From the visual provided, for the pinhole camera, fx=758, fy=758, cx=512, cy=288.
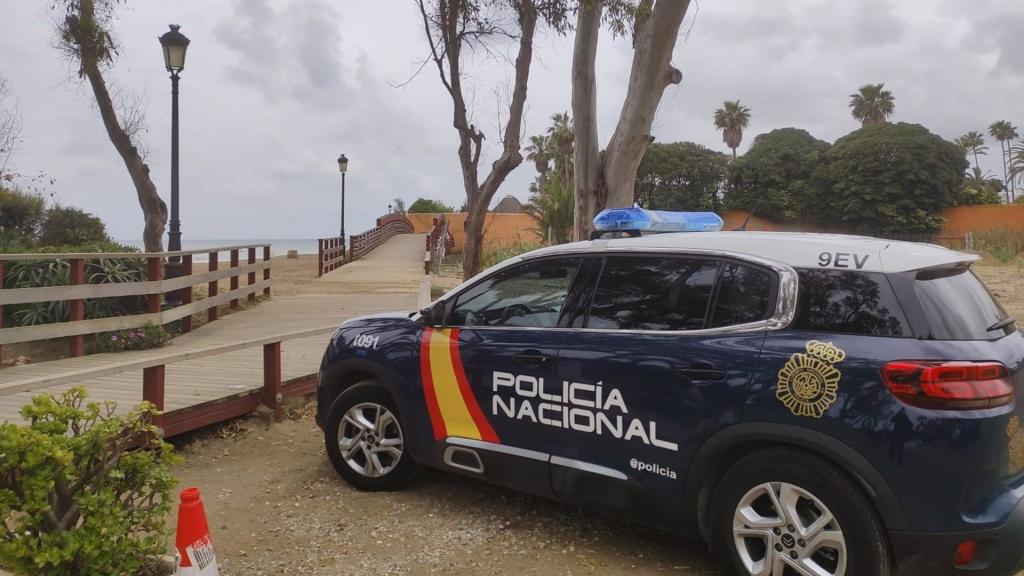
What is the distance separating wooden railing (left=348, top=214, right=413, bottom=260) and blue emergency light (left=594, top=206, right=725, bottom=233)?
25793 mm

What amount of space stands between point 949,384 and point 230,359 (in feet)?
→ 22.4

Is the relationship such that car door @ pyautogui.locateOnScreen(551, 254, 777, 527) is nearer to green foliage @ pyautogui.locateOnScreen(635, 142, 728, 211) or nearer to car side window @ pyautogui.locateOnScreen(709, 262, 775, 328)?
car side window @ pyautogui.locateOnScreen(709, 262, 775, 328)

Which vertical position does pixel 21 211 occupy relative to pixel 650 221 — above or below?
above

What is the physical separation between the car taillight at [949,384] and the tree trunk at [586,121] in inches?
295

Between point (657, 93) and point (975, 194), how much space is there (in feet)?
148

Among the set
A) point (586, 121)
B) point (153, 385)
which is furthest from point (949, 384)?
point (586, 121)

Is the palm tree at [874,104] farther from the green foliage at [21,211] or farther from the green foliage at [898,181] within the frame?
the green foliage at [21,211]

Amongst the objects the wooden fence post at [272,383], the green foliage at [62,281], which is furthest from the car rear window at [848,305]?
the green foliage at [62,281]

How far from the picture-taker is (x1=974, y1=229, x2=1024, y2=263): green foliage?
2420cm

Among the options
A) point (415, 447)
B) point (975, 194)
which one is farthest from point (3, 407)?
point (975, 194)

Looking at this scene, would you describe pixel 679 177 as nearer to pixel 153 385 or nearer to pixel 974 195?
pixel 974 195

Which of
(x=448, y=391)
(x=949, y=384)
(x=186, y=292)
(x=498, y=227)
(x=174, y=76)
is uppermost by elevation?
(x=174, y=76)

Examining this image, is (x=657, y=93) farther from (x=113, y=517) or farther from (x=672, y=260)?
(x=113, y=517)

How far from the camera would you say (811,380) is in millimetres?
3002
